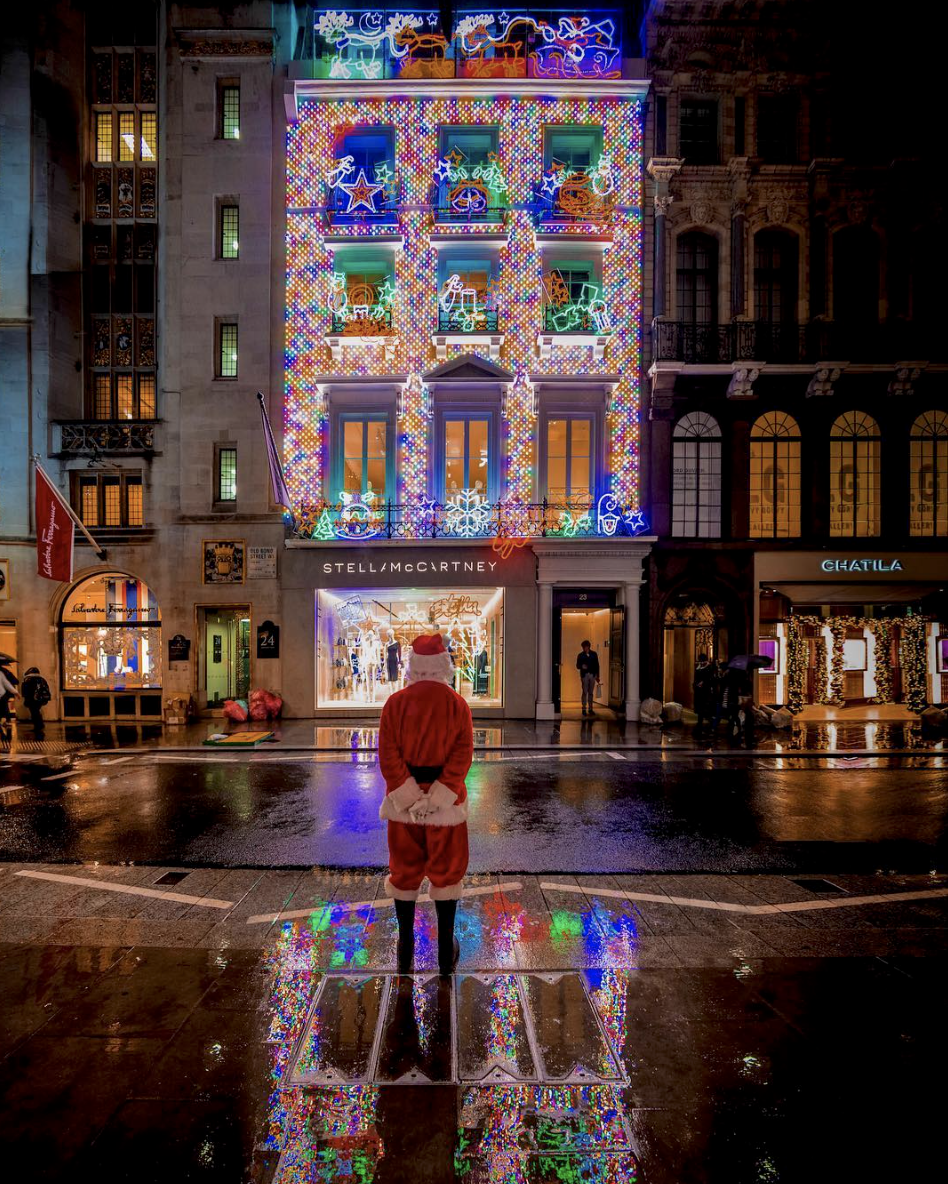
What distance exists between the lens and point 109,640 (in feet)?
59.2

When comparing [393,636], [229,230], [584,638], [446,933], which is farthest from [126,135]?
[446,933]

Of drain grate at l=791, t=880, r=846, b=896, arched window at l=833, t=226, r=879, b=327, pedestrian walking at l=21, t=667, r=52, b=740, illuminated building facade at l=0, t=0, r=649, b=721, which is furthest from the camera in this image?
arched window at l=833, t=226, r=879, b=327

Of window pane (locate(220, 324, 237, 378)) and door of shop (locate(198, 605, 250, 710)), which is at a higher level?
window pane (locate(220, 324, 237, 378))

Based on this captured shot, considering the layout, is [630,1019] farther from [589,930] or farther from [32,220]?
[32,220]

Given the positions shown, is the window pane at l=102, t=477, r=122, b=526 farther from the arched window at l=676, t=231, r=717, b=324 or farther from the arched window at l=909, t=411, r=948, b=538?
the arched window at l=909, t=411, r=948, b=538

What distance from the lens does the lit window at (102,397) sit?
18297 millimetres

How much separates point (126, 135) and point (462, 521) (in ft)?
49.5

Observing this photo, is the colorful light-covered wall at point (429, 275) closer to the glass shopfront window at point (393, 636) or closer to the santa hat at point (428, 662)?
the glass shopfront window at point (393, 636)

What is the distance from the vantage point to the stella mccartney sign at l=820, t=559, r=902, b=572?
58.5 ft

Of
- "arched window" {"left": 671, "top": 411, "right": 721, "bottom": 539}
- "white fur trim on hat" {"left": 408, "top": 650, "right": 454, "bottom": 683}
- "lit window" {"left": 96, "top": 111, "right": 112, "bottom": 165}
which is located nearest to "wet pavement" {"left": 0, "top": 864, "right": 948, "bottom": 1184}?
"white fur trim on hat" {"left": 408, "top": 650, "right": 454, "bottom": 683}

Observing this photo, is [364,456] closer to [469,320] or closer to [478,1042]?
[469,320]

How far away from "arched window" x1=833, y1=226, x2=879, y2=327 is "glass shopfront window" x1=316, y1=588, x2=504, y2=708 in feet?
43.9

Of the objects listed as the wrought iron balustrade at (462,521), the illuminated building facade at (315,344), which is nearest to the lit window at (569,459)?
the illuminated building facade at (315,344)

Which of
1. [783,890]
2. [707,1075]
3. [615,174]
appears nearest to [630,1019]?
[707,1075]
